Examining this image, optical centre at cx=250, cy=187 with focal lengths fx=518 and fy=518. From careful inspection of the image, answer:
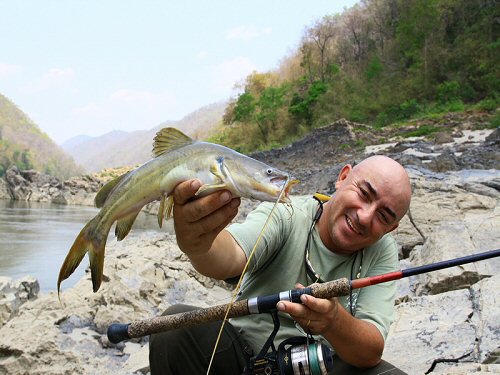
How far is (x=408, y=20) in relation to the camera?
32562 mm

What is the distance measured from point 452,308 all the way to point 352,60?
40247 mm

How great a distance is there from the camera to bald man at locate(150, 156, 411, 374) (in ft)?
7.76

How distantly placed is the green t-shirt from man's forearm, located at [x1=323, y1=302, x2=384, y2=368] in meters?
0.23

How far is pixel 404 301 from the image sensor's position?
4586mm

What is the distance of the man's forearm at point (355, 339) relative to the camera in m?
2.04

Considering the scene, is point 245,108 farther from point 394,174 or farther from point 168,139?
point 168,139

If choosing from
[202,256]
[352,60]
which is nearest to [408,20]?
[352,60]

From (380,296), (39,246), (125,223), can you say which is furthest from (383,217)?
(39,246)

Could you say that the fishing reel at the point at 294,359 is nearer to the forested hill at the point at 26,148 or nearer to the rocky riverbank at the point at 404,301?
the rocky riverbank at the point at 404,301

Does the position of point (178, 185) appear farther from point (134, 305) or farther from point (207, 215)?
point (134, 305)

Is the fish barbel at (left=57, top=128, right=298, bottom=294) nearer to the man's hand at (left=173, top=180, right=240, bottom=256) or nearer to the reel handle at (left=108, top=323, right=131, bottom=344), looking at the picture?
the man's hand at (left=173, top=180, right=240, bottom=256)

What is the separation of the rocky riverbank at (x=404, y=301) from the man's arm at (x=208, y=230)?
1387 millimetres

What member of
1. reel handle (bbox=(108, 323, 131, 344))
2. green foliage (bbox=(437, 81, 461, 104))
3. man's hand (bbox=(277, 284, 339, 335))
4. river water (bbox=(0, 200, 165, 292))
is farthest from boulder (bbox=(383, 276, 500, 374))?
green foliage (bbox=(437, 81, 461, 104))

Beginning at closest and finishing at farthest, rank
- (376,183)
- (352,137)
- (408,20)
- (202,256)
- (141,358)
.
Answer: (202,256), (376,183), (141,358), (352,137), (408,20)
